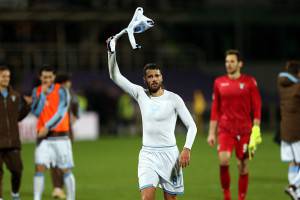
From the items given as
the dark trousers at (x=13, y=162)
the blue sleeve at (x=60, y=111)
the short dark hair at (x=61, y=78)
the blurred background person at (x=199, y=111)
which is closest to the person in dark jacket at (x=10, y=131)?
the dark trousers at (x=13, y=162)

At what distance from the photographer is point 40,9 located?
4375 cm

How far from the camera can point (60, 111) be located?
551 inches

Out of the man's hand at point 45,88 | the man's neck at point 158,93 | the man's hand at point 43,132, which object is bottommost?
the man's hand at point 43,132

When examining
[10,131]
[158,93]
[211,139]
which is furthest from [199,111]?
[158,93]

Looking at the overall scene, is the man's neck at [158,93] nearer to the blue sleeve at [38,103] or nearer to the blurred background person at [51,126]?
the blurred background person at [51,126]

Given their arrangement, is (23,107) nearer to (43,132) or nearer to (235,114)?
(43,132)

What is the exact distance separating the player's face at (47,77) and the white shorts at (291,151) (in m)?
3.90

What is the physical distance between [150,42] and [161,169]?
36033 mm

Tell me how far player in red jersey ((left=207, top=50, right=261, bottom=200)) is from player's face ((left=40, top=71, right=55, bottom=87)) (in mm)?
2510

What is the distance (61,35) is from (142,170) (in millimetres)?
34257

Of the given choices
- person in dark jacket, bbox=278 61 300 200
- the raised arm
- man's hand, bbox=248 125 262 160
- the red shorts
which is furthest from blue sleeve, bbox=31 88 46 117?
person in dark jacket, bbox=278 61 300 200

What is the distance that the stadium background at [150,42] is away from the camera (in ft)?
135

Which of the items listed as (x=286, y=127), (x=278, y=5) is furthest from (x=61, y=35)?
(x=286, y=127)

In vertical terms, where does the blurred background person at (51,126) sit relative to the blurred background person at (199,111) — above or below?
above
